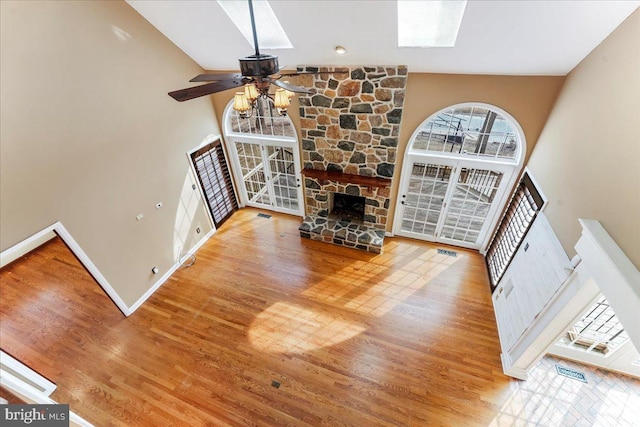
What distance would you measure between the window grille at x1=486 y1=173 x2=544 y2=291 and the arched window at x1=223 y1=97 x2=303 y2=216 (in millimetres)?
3848

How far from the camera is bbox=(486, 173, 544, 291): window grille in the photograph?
3684mm

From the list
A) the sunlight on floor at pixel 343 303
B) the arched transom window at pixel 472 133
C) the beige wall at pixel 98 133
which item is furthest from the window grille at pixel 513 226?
the beige wall at pixel 98 133

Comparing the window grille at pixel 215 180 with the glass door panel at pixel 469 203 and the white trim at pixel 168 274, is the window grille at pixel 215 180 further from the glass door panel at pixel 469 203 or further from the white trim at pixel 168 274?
the glass door panel at pixel 469 203

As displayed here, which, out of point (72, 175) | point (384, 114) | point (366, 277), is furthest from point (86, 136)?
point (366, 277)

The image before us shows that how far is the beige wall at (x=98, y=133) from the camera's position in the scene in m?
2.66

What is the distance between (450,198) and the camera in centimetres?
478

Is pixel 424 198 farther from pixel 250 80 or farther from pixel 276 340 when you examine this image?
pixel 250 80

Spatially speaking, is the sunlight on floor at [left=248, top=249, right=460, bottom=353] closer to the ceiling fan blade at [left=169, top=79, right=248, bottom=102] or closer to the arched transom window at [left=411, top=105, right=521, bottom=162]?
the arched transom window at [left=411, top=105, right=521, bottom=162]

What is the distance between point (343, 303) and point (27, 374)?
12.9 ft

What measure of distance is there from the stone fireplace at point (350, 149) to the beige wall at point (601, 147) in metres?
2.05

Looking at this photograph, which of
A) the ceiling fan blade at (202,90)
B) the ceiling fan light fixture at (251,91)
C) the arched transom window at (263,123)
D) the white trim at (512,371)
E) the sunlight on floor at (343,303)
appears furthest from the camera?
the arched transom window at (263,123)

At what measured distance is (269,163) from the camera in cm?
585

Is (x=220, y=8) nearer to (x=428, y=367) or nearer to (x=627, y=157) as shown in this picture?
(x=627, y=157)

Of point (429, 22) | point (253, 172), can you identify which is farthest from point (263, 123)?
point (429, 22)
